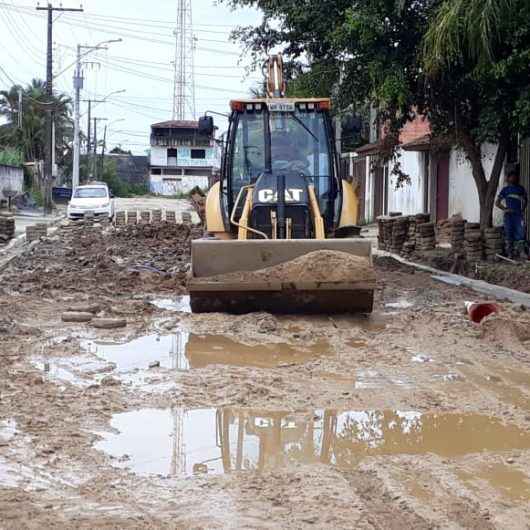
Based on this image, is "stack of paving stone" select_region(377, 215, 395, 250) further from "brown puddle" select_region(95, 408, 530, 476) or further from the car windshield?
"brown puddle" select_region(95, 408, 530, 476)

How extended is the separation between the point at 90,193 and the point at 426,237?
2034cm

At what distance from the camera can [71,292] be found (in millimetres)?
14469

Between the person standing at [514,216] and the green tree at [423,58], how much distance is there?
2.34ft

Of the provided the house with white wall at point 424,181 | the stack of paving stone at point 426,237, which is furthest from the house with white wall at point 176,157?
the stack of paving stone at point 426,237

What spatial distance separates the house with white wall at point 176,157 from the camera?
314 feet

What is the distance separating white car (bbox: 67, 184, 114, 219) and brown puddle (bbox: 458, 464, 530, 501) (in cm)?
3293

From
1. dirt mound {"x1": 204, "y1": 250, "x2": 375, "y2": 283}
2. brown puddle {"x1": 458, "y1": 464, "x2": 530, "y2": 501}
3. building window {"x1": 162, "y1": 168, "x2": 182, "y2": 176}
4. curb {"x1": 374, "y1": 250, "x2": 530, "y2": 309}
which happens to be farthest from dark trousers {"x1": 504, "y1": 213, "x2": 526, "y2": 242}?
building window {"x1": 162, "y1": 168, "x2": 182, "y2": 176}

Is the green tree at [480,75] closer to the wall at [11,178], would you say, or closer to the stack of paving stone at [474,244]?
the stack of paving stone at [474,244]

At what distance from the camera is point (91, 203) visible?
1499 inches

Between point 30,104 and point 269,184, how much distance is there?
65406mm

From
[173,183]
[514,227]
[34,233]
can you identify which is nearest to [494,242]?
[514,227]

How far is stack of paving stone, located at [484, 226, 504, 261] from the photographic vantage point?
18.3 m


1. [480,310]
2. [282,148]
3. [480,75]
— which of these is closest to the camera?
[480,310]

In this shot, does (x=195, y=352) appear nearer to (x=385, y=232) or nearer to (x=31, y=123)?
(x=385, y=232)
